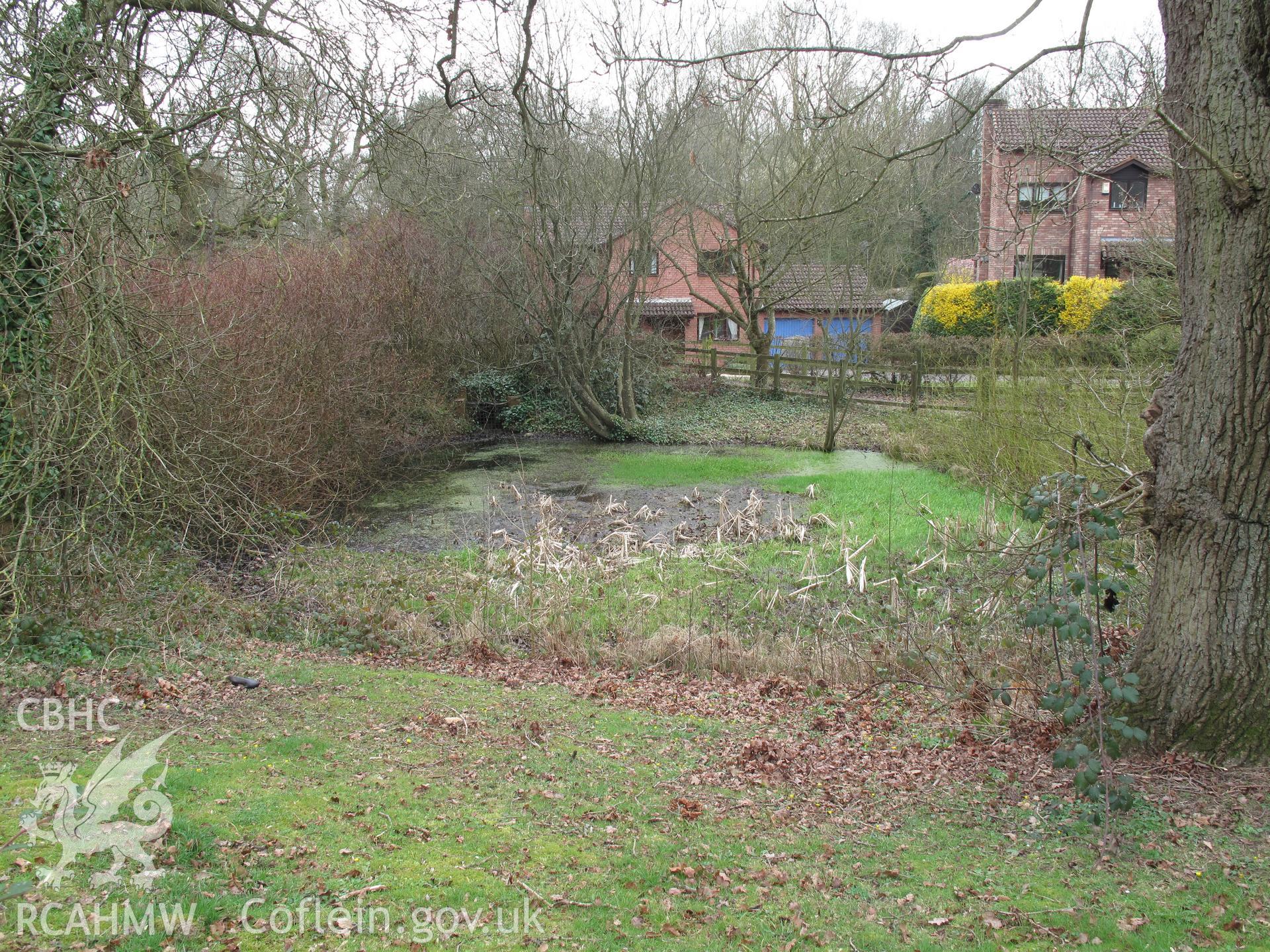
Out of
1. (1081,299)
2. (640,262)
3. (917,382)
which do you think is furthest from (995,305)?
(640,262)

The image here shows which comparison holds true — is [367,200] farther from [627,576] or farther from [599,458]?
[627,576]

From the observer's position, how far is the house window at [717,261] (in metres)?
25.7

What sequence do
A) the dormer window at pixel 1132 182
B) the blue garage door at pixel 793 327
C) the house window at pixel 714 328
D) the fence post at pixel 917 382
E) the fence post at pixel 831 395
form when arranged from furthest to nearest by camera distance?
the blue garage door at pixel 793 327 < the house window at pixel 714 328 < the dormer window at pixel 1132 182 < the fence post at pixel 917 382 < the fence post at pixel 831 395

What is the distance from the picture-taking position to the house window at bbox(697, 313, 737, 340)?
1204 inches

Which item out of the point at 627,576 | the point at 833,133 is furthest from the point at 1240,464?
the point at 833,133

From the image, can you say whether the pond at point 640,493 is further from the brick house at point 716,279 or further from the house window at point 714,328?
the house window at point 714,328

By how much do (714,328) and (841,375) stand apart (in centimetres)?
1133

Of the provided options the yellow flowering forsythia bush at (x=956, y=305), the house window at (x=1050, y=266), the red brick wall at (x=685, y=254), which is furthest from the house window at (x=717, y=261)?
the house window at (x=1050, y=266)

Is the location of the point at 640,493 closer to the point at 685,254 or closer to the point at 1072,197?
the point at 1072,197

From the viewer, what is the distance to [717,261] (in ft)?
88.5

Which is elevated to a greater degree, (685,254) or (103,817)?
(685,254)

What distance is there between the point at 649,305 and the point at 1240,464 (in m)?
26.4

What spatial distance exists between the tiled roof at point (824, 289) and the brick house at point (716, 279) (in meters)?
0.03

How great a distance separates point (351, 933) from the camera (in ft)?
9.76
